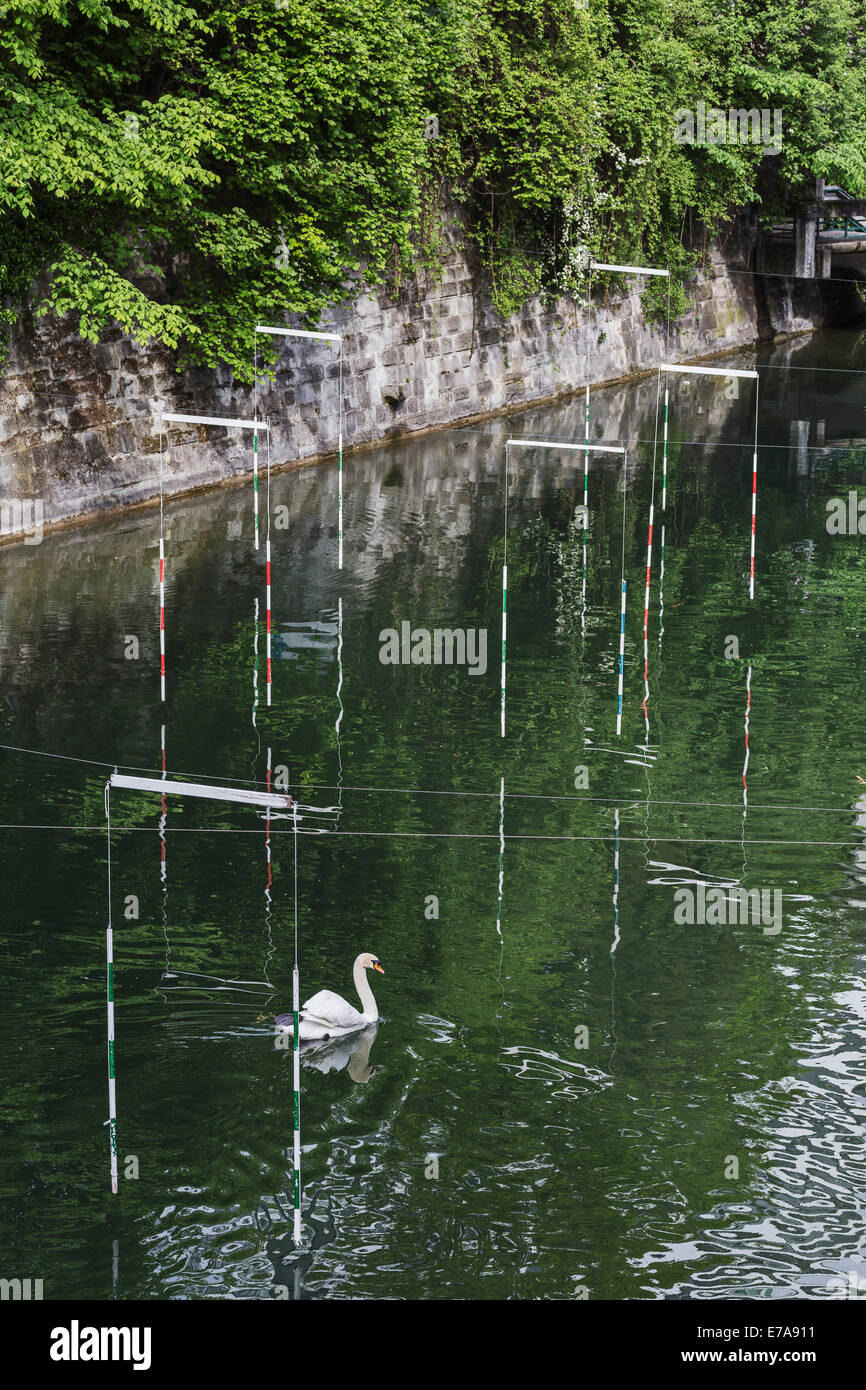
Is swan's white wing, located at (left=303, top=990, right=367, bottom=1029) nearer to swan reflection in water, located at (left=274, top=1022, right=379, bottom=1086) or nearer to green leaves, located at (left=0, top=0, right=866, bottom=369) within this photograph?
swan reflection in water, located at (left=274, top=1022, right=379, bottom=1086)

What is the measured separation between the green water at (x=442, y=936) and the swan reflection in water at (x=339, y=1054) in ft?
0.16

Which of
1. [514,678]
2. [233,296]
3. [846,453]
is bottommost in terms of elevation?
[514,678]

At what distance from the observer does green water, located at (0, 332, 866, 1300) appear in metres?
10.2

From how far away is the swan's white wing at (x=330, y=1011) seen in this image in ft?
39.7

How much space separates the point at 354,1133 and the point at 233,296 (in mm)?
20716

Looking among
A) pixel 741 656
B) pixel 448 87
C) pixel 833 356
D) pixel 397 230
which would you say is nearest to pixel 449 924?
pixel 741 656

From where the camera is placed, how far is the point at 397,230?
31.8 m

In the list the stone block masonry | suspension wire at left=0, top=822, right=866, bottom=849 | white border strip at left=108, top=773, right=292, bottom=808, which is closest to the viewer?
white border strip at left=108, top=773, right=292, bottom=808

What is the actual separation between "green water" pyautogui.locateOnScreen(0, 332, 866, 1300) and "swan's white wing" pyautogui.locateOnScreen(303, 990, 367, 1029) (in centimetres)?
29

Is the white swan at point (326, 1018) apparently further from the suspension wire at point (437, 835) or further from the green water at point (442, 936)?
the suspension wire at point (437, 835)

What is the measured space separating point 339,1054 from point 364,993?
0.58m

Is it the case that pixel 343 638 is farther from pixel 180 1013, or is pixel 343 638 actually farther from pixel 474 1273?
pixel 474 1273

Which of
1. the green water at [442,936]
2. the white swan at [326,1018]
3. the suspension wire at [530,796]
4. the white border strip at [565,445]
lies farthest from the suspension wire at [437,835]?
the white border strip at [565,445]

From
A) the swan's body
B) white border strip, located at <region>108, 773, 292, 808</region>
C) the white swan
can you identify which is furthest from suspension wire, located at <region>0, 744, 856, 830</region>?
white border strip, located at <region>108, 773, 292, 808</region>
